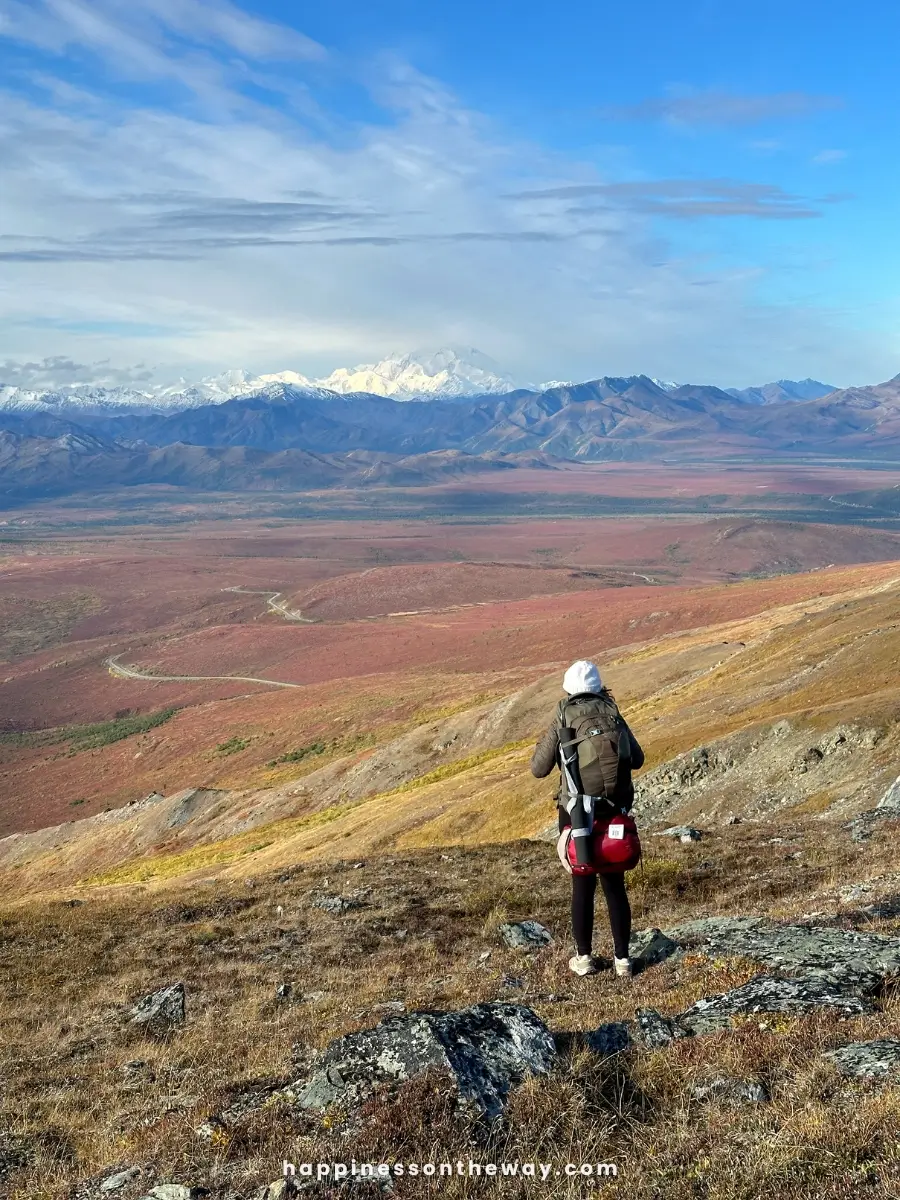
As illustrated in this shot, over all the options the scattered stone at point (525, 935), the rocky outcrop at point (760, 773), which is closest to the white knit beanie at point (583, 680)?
the scattered stone at point (525, 935)

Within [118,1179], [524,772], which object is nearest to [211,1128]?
[118,1179]

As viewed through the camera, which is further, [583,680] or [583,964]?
[583,964]

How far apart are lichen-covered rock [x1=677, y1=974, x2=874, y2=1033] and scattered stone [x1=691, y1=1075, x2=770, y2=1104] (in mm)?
1061

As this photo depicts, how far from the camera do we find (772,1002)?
7328mm

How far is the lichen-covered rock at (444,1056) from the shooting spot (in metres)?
6.03

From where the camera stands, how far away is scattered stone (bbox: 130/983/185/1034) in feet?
35.2

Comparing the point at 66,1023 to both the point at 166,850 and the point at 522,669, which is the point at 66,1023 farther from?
→ the point at 522,669

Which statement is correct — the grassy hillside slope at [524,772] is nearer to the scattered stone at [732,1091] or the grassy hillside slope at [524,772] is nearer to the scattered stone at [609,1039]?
the scattered stone at [609,1039]

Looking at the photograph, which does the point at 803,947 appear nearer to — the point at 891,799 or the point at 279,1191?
the point at 279,1191

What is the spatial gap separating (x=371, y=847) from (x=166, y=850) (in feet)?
76.7

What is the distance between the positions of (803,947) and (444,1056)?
14.4 feet

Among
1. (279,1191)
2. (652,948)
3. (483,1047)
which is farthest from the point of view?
(652,948)

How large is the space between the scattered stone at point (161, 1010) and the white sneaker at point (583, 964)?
4950 mm

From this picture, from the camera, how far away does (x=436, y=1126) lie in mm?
5488
